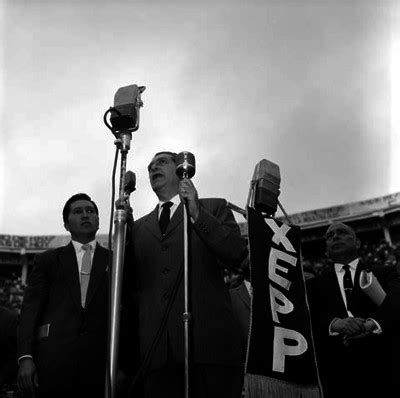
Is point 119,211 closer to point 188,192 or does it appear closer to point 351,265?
point 188,192

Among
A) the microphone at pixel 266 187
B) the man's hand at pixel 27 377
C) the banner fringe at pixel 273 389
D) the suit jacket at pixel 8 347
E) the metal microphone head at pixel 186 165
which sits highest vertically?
the microphone at pixel 266 187

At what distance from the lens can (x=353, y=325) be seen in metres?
3.64

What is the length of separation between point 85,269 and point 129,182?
3.88 ft

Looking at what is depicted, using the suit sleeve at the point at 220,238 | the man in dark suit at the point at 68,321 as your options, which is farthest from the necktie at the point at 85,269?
the suit sleeve at the point at 220,238

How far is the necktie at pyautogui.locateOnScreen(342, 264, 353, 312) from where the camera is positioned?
4070mm

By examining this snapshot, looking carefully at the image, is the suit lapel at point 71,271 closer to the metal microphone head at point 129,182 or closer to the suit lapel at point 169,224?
the suit lapel at point 169,224

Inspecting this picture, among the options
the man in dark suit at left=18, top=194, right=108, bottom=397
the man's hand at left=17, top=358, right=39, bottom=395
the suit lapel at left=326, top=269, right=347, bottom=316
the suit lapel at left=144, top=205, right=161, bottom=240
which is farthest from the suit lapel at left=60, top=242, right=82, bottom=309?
the suit lapel at left=326, top=269, right=347, bottom=316

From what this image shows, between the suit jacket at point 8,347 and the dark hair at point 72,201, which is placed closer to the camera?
the dark hair at point 72,201

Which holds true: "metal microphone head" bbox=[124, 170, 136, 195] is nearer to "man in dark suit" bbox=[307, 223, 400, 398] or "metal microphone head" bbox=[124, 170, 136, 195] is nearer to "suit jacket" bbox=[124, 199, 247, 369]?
"suit jacket" bbox=[124, 199, 247, 369]

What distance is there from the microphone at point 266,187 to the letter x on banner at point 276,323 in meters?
0.28

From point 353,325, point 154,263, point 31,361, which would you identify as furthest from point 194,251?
point 353,325

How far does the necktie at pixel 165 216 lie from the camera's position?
302 centimetres

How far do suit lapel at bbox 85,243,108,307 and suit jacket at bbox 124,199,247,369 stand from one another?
41 centimetres

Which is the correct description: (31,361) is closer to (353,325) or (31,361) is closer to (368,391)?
(353,325)
